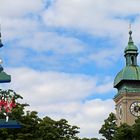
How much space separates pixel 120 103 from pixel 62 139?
55.6 metres

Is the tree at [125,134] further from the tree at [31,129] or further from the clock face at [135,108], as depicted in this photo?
the clock face at [135,108]

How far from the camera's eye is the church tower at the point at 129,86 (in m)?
101

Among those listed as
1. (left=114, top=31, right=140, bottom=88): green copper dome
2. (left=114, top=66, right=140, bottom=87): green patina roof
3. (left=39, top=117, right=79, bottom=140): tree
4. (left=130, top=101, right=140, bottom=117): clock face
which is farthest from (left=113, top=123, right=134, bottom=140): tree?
(left=130, top=101, right=140, bottom=117): clock face

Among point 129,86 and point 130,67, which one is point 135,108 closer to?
point 129,86

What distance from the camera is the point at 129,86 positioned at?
340 feet

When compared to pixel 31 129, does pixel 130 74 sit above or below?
above

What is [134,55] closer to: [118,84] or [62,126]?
[118,84]

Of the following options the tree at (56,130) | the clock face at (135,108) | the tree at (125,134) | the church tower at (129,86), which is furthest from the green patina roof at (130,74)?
the tree at (56,130)

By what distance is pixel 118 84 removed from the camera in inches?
4092

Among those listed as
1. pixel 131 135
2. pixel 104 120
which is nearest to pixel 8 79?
pixel 131 135

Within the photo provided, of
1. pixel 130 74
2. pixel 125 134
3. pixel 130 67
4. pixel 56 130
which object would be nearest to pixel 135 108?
pixel 130 74

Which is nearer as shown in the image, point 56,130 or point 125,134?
point 56,130

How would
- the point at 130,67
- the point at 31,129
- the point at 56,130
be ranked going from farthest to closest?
the point at 130,67
the point at 56,130
the point at 31,129

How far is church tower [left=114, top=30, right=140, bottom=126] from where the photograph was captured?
332 feet
